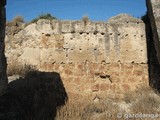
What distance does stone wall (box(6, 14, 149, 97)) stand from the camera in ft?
28.4

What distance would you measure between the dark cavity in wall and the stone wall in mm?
159

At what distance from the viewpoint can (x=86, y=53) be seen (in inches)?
347

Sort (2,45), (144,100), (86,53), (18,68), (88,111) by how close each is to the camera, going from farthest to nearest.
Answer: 1. (86,53)
2. (18,68)
3. (144,100)
4. (88,111)
5. (2,45)

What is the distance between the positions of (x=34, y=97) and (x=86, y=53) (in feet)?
8.03

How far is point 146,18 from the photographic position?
369 inches

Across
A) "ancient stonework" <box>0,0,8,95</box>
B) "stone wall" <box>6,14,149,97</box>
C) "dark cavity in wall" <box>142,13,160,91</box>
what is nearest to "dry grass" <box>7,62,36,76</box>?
"stone wall" <box>6,14,149,97</box>

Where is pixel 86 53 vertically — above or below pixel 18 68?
above

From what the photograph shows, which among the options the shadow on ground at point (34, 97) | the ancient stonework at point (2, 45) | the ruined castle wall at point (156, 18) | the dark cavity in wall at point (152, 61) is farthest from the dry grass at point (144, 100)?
the ancient stonework at point (2, 45)

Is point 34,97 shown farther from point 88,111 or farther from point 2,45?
point 2,45

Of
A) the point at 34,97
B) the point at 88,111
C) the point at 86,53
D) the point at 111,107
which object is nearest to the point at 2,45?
the point at 34,97

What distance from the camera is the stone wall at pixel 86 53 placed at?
866cm

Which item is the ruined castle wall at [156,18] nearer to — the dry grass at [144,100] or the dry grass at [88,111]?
the dry grass at [144,100]

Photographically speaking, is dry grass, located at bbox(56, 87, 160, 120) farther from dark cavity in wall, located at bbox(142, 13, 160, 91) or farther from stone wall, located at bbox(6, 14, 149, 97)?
stone wall, located at bbox(6, 14, 149, 97)

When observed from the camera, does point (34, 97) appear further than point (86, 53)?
No
